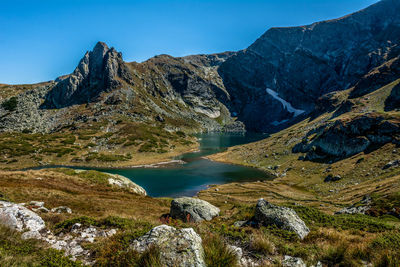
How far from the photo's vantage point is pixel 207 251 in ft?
22.7

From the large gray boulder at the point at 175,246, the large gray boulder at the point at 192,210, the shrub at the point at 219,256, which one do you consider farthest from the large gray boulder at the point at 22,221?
the large gray boulder at the point at 192,210

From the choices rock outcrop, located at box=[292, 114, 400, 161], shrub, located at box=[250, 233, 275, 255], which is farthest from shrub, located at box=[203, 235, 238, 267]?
rock outcrop, located at box=[292, 114, 400, 161]

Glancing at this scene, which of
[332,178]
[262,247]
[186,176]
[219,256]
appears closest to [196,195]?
[186,176]

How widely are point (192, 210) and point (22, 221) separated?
612 inches

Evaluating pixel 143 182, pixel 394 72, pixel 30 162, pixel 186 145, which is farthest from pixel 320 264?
pixel 394 72

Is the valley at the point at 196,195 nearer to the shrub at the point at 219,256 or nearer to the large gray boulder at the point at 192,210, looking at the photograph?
the shrub at the point at 219,256

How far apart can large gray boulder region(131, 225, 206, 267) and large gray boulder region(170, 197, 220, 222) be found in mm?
15355

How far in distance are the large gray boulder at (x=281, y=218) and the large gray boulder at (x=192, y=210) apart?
8846 mm

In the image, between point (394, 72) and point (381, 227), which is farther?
point (394, 72)

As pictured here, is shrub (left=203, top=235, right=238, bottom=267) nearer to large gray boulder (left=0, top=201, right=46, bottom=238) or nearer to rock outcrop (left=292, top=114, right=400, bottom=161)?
large gray boulder (left=0, top=201, right=46, bottom=238)

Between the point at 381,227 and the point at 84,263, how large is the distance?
60.0ft

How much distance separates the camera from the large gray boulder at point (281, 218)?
12.4 metres

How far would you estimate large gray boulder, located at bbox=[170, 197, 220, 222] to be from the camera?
73.2 feet

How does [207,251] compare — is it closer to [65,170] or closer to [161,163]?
[65,170]
